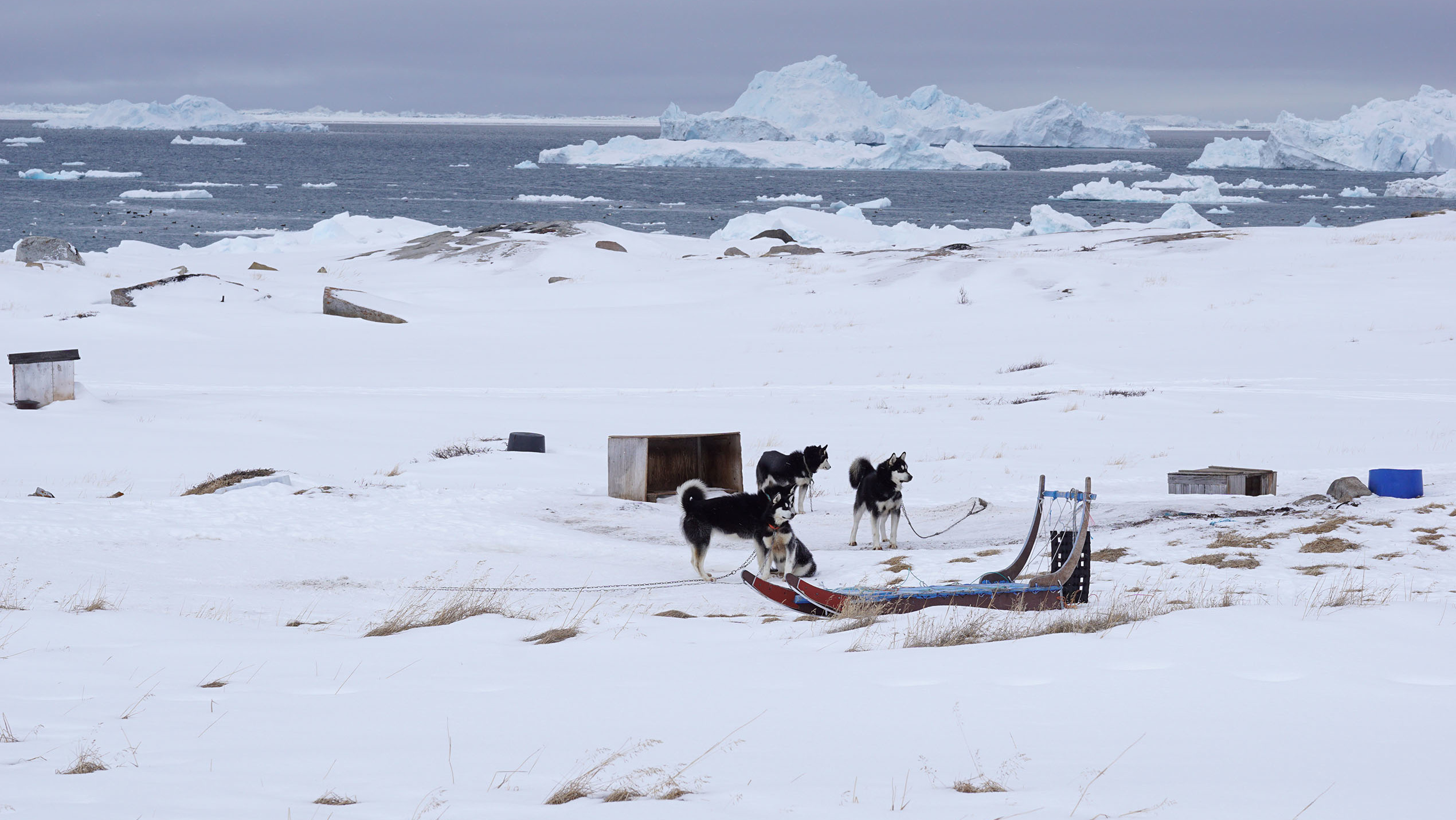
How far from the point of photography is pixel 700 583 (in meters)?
9.60

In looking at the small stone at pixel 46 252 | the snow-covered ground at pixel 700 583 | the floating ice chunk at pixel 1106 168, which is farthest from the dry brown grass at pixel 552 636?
the floating ice chunk at pixel 1106 168

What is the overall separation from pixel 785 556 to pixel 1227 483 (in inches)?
223

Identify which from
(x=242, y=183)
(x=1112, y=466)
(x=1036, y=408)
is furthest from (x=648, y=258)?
(x=242, y=183)

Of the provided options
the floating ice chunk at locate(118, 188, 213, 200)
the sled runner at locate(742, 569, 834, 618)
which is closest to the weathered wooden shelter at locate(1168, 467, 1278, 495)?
the sled runner at locate(742, 569, 834, 618)

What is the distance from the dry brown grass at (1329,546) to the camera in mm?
9250

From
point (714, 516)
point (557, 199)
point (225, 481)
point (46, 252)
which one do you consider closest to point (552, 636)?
point (714, 516)

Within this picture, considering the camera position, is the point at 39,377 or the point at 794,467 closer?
the point at 794,467

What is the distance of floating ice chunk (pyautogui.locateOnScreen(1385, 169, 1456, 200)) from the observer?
88.9 meters

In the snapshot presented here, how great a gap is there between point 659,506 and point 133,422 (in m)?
9.20

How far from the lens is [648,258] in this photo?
1769 inches

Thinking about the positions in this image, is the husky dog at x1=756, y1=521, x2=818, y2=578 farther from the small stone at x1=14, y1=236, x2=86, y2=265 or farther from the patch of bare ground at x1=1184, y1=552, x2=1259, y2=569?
the small stone at x1=14, y1=236, x2=86, y2=265

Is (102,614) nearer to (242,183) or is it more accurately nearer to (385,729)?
(385,729)

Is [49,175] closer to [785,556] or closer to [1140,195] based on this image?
[1140,195]

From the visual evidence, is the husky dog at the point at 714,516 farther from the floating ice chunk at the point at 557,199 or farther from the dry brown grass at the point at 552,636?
the floating ice chunk at the point at 557,199
